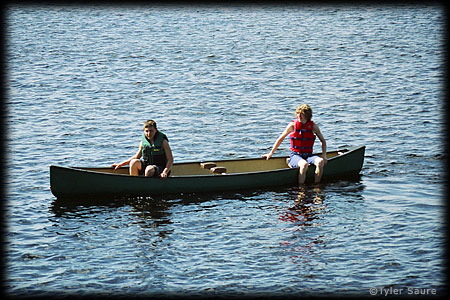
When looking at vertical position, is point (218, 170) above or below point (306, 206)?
above

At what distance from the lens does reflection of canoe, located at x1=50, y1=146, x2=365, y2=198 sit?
13.0 meters

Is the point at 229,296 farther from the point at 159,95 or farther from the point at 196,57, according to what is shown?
the point at 196,57

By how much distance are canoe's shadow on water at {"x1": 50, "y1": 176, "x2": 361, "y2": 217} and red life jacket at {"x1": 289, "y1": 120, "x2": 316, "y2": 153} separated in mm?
812

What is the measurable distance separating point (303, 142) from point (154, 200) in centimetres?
294

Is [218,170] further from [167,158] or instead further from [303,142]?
[303,142]

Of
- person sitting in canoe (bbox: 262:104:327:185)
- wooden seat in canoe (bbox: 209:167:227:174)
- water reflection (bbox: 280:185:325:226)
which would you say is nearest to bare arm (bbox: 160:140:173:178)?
wooden seat in canoe (bbox: 209:167:227:174)

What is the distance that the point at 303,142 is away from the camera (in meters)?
14.1

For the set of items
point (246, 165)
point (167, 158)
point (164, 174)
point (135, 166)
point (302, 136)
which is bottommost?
point (246, 165)

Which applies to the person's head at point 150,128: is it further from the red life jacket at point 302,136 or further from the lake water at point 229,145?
the red life jacket at point 302,136

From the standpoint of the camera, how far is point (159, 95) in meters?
23.3

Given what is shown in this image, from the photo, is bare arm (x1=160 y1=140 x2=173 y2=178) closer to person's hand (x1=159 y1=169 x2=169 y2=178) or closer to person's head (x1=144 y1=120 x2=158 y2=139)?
person's hand (x1=159 y1=169 x2=169 y2=178)

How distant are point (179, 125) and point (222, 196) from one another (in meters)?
6.15

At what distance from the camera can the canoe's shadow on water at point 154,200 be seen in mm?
12891

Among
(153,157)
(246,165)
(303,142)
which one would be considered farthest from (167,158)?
(303,142)
